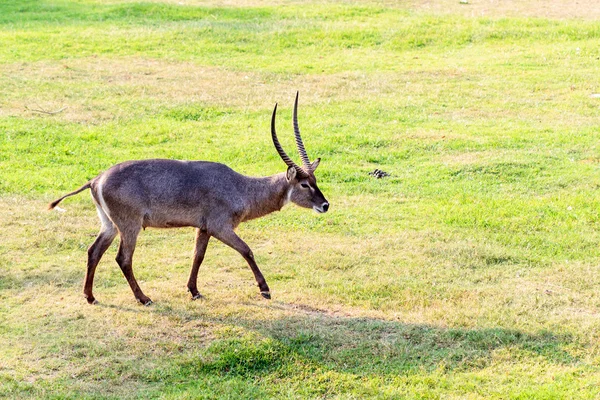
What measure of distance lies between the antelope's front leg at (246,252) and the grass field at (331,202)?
0.58ft

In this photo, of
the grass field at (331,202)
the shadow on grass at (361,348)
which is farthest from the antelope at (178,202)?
the shadow on grass at (361,348)

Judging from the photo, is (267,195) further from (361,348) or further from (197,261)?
(361,348)

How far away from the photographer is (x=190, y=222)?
28.4ft

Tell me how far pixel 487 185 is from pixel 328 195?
2133mm

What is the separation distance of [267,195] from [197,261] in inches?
38.8

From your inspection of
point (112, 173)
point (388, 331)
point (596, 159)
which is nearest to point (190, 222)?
point (112, 173)

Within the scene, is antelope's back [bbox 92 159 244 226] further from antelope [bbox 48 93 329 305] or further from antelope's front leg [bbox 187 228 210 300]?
antelope's front leg [bbox 187 228 210 300]

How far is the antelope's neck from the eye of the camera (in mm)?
8961

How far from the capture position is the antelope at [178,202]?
8367mm

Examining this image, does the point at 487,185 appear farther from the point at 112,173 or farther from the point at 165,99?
the point at 165,99

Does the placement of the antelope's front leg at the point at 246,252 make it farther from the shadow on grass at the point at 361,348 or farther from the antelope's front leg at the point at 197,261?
the shadow on grass at the point at 361,348

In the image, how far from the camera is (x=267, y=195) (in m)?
9.01

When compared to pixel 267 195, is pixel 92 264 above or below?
below

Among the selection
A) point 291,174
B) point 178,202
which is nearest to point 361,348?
point 291,174
